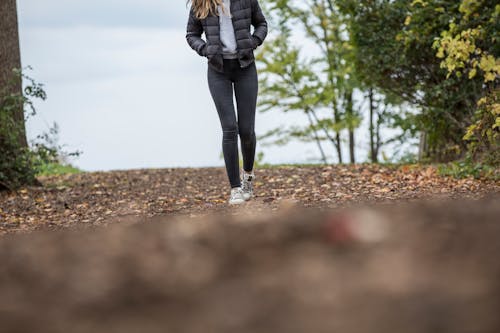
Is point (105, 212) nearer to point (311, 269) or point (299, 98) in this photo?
point (311, 269)

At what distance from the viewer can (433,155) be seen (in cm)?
1309

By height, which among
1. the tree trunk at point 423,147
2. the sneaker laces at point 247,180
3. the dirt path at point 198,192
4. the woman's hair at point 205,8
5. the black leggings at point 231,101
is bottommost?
the dirt path at point 198,192

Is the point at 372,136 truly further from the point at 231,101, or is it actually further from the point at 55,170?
the point at 231,101

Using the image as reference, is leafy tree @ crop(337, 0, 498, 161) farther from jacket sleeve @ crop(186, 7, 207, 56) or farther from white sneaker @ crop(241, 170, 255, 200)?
jacket sleeve @ crop(186, 7, 207, 56)

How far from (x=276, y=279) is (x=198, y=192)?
24.0ft

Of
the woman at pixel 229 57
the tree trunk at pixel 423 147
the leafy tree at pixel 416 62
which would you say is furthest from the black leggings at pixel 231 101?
the tree trunk at pixel 423 147

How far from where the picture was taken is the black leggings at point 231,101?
279 inches

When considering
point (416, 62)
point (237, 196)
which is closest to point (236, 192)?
point (237, 196)

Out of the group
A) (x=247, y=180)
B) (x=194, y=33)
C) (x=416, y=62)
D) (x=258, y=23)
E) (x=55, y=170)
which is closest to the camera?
(x=194, y=33)

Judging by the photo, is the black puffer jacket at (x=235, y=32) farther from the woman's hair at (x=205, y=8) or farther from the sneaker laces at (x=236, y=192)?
the sneaker laces at (x=236, y=192)

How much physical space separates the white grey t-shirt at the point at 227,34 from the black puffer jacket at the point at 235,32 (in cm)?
4

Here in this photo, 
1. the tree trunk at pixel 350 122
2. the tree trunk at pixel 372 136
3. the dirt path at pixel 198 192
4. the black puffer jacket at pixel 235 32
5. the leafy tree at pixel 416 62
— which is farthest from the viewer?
the tree trunk at pixel 372 136

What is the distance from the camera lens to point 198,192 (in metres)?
9.59

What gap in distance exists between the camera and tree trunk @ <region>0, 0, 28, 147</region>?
1102 cm
